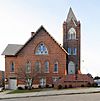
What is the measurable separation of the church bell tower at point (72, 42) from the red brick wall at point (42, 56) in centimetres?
376

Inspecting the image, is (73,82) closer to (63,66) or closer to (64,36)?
(63,66)

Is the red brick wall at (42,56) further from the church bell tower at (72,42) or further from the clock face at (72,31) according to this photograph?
the clock face at (72,31)

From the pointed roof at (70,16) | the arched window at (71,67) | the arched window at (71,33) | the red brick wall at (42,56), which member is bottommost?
the arched window at (71,67)

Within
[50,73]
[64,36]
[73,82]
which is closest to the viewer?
[73,82]

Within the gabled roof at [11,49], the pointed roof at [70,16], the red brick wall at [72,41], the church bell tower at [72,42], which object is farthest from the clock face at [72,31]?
the gabled roof at [11,49]

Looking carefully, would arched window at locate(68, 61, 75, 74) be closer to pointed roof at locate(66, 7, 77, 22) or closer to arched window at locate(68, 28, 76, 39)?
arched window at locate(68, 28, 76, 39)

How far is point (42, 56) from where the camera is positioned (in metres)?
59.6

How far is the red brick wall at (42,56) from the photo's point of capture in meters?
59.2

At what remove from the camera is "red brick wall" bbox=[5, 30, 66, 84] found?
5916 centimetres

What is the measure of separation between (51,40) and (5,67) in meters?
10.3

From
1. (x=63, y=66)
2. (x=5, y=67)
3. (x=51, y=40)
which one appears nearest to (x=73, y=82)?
(x=63, y=66)

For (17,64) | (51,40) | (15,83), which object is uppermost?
(51,40)

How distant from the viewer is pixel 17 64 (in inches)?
2362

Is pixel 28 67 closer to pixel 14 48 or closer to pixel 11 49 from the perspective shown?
pixel 11 49
